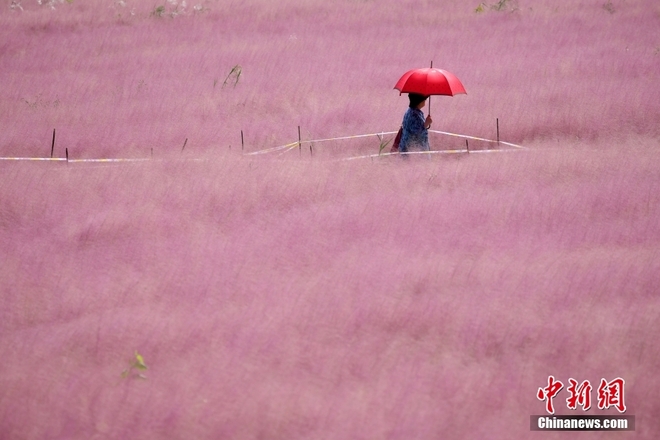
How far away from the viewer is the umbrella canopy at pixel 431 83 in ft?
20.5

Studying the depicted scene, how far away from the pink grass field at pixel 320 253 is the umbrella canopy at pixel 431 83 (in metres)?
0.63

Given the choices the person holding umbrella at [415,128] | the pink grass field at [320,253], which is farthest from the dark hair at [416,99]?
the pink grass field at [320,253]

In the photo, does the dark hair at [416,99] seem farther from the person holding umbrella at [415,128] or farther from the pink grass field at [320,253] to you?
the pink grass field at [320,253]

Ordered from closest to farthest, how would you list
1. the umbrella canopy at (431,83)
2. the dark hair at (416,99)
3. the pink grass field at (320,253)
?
the pink grass field at (320,253), the umbrella canopy at (431,83), the dark hair at (416,99)

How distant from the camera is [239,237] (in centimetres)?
518

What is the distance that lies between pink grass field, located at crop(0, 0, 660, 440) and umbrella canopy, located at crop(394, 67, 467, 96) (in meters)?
0.63

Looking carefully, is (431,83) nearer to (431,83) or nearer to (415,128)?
(431,83)

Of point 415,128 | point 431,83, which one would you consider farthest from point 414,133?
point 431,83

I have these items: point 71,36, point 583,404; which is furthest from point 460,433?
point 71,36

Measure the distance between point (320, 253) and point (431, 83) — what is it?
2.15 meters

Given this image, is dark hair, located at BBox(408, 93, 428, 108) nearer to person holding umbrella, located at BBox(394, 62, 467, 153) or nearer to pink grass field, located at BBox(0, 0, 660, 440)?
person holding umbrella, located at BBox(394, 62, 467, 153)

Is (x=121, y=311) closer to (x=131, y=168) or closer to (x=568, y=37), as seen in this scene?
(x=131, y=168)

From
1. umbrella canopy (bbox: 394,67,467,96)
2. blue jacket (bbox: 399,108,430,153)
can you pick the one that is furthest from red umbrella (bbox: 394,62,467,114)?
blue jacket (bbox: 399,108,430,153)

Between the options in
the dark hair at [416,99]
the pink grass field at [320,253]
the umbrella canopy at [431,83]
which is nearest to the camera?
the pink grass field at [320,253]
